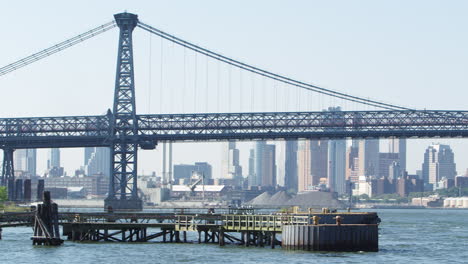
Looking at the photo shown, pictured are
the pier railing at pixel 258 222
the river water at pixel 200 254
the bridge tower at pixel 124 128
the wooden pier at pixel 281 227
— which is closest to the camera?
the river water at pixel 200 254

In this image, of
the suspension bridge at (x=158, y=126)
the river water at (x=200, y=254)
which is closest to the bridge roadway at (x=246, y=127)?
the suspension bridge at (x=158, y=126)

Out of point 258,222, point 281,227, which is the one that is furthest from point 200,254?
point 281,227

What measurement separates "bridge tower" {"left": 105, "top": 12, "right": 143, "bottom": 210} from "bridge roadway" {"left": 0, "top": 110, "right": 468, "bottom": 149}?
56.3 inches

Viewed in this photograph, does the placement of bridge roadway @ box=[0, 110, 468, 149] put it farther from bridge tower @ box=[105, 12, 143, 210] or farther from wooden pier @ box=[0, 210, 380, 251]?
wooden pier @ box=[0, 210, 380, 251]

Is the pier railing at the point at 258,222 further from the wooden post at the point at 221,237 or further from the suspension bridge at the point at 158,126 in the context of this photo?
the suspension bridge at the point at 158,126

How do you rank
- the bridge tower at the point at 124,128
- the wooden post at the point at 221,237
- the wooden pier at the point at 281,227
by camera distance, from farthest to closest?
the bridge tower at the point at 124,128
the wooden post at the point at 221,237
the wooden pier at the point at 281,227

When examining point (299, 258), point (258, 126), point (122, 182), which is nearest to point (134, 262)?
point (299, 258)

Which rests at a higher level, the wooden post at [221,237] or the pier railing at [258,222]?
the pier railing at [258,222]

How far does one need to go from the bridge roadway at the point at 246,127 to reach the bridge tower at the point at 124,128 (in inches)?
56.3

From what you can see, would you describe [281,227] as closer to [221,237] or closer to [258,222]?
[258,222]

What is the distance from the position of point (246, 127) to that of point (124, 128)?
64.9 ft

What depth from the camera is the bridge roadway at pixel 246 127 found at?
6777 inches

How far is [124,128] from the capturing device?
170 metres

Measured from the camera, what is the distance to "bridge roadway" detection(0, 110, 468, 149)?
17212 centimetres
